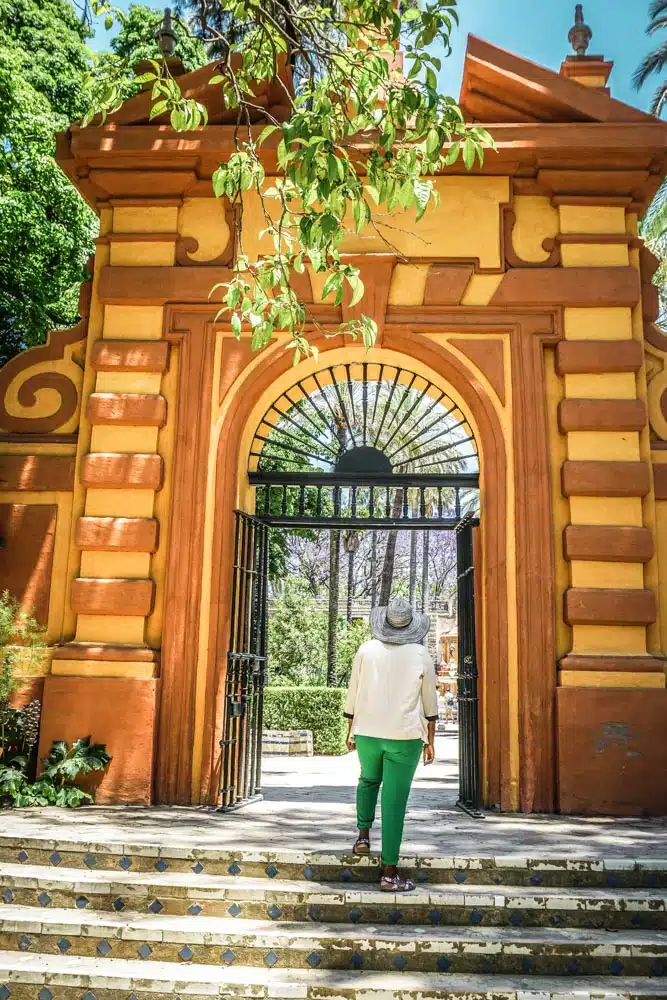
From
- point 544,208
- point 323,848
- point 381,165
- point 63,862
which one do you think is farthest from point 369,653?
point 544,208

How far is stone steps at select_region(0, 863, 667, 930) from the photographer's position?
493 cm

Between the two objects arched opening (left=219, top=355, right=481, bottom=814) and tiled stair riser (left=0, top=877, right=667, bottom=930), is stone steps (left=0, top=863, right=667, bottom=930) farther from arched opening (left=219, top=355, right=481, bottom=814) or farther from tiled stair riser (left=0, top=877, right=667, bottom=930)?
arched opening (left=219, top=355, right=481, bottom=814)

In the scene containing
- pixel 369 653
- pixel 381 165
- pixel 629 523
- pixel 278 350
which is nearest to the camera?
pixel 381 165

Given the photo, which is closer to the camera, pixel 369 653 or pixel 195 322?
pixel 369 653

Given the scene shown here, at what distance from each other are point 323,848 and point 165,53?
6901 mm

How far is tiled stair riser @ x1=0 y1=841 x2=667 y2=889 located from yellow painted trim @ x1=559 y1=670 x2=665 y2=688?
2.32 m

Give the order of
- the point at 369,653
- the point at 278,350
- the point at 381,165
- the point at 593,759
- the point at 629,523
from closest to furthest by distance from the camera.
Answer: the point at 381,165, the point at 369,653, the point at 593,759, the point at 629,523, the point at 278,350

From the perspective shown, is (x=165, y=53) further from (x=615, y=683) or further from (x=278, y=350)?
(x=615, y=683)

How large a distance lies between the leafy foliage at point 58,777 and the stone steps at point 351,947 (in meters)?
2.58

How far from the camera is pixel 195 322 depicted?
8.50 m

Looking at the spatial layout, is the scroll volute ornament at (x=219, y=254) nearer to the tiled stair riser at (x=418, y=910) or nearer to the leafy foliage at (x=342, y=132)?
the leafy foliage at (x=342, y=132)

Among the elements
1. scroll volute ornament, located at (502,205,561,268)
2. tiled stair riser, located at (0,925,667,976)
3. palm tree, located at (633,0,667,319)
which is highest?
palm tree, located at (633,0,667,319)

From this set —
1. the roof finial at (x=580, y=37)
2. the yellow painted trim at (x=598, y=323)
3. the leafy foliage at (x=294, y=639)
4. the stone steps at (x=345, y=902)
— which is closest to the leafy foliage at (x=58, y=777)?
the stone steps at (x=345, y=902)

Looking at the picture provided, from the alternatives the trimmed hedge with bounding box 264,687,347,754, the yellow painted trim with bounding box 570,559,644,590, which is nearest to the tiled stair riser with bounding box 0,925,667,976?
the yellow painted trim with bounding box 570,559,644,590
